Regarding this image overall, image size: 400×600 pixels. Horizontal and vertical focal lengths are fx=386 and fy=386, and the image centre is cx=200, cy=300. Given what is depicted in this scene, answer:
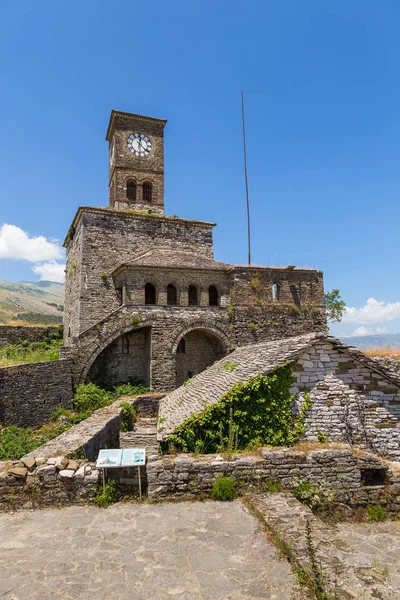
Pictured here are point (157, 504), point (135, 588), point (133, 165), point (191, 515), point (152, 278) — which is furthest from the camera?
point (133, 165)

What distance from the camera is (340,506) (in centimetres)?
723

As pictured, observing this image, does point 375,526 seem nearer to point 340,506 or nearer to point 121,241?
point 340,506

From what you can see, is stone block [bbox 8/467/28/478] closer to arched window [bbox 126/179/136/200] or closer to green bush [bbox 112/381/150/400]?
green bush [bbox 112/381/150/400]

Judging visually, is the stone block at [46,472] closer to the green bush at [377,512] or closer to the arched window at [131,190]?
the green bush at [377,512]

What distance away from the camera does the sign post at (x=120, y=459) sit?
23.5 ft

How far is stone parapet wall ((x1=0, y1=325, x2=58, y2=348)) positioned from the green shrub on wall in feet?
67.2

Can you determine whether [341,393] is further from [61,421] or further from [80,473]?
[61,421]

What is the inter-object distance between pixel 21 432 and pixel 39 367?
334 centimetres

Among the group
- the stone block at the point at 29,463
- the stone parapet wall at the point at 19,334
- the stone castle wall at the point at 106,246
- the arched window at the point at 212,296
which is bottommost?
the stone block at the point at 29,463

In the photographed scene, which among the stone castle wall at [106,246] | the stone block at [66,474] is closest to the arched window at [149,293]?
the stone castle wall at [106,246]

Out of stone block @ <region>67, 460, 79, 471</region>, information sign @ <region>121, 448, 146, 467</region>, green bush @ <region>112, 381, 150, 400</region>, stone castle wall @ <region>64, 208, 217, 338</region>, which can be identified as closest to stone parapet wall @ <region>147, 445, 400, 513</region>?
information sign @ <region>121, 448, 146, 467</region>

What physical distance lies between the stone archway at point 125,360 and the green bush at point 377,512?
16.7 m

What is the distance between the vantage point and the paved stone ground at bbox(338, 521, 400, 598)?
4.96 meters

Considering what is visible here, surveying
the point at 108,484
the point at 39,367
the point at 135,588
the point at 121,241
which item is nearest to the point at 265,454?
the point at 108,484
